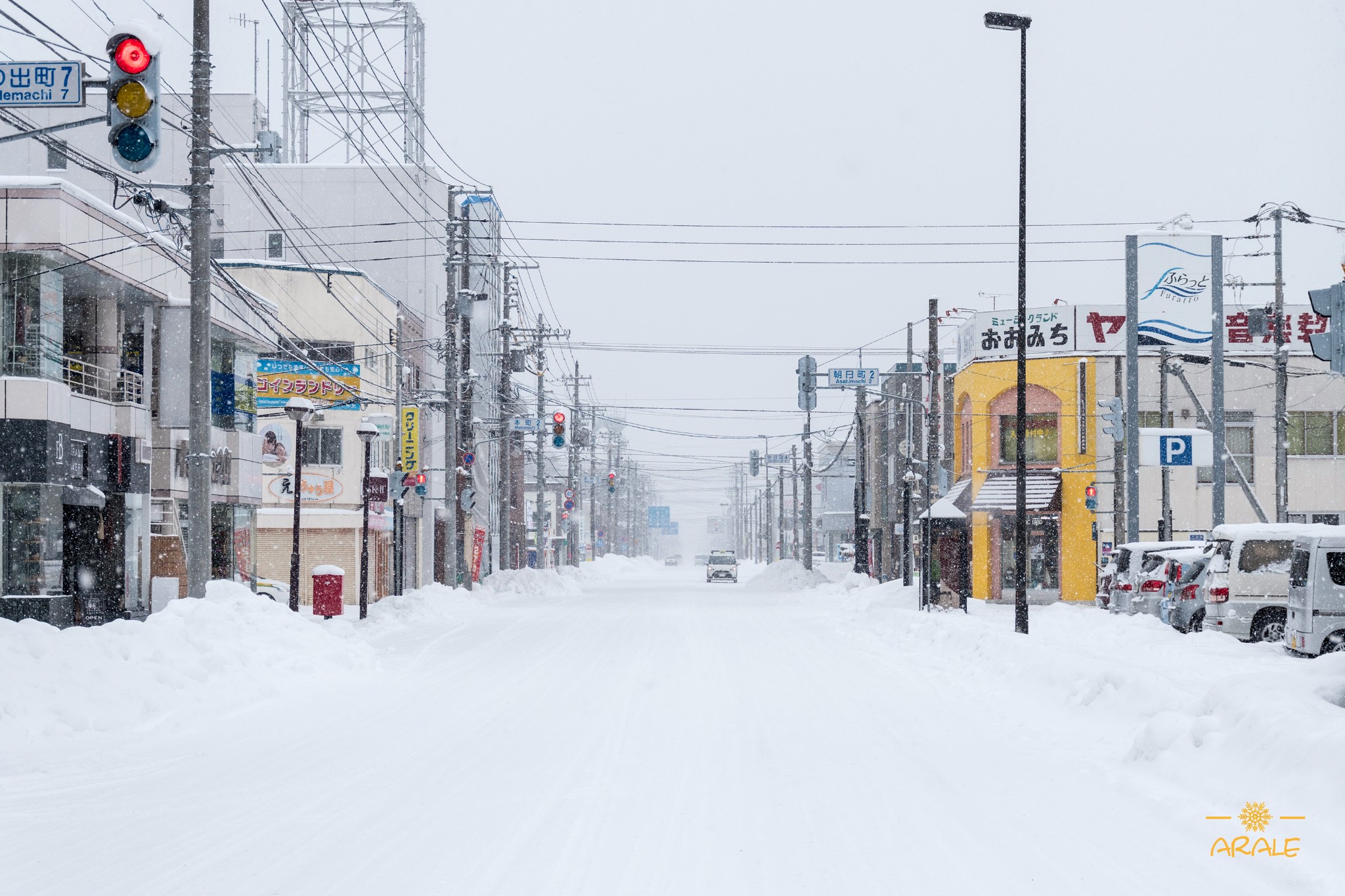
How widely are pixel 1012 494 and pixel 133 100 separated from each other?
41999 mm

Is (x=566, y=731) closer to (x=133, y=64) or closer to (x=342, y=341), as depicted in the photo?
(x=133, y=64)

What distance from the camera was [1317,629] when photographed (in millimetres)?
18688

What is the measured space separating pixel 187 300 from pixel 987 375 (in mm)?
30574

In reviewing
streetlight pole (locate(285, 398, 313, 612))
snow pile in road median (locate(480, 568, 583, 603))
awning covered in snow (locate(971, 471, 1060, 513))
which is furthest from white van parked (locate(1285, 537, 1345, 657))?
snow pile in road median (locate(480, 568, 583, 603))

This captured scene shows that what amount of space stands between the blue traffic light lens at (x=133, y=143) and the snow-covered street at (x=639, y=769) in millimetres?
4893

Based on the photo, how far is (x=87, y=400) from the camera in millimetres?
26281

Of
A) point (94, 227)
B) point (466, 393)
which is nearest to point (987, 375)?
point (466, 393)

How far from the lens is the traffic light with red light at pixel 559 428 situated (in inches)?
1537

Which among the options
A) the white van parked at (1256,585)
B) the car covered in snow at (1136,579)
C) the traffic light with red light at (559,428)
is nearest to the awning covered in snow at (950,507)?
the car covered in snow at (1136,579)

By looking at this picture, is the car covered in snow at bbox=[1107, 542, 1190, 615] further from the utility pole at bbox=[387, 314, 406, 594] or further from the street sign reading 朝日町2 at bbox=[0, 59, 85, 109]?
the street sign reading 朝日町2 at bbox=[0, 59, 85, 109]

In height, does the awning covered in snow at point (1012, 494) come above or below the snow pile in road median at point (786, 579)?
above

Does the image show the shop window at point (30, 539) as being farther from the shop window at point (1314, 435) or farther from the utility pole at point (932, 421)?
the shop window at point (1314, 435)

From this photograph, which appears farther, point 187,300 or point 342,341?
point 342,341

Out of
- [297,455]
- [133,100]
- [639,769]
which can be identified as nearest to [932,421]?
[297,455]
